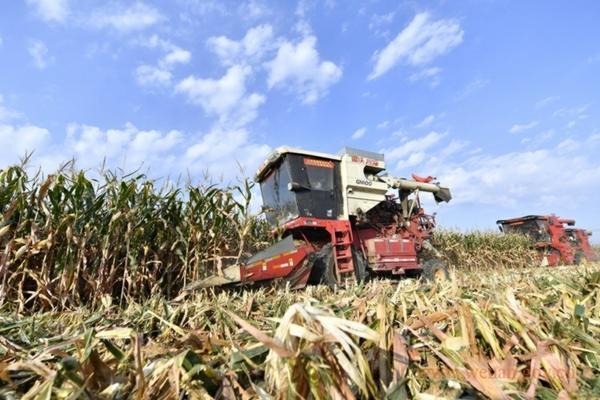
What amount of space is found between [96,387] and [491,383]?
3.84ft

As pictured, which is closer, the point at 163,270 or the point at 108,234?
the point at 108,234

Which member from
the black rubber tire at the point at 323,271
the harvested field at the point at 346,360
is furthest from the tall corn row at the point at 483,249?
the harvested field at the point at 346,360

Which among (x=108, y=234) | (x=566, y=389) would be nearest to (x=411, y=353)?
(x=566, y=389)

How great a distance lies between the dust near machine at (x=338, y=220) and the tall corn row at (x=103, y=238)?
2.67ft

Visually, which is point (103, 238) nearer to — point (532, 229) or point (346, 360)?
point (346, 360)

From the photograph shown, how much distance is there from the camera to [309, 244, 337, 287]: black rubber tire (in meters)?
6.38

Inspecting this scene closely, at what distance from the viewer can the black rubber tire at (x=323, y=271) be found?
6.38 m

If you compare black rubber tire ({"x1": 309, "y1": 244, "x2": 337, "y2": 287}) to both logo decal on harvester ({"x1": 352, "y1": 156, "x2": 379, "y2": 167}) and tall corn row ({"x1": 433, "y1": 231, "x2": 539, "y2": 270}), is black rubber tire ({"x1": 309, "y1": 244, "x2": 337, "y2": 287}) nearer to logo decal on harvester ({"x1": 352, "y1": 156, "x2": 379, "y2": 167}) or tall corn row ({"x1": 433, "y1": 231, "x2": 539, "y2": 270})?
logo decal on harvester ({"x1": 352, "y1": 156, "x2": 379, "y2": 167})

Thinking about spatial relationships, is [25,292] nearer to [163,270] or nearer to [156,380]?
[163,270]

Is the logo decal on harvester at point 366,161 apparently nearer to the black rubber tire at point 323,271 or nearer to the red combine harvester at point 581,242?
the black rubber tire at point 323,271

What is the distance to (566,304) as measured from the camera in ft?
5.78

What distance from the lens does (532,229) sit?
49.5 feet

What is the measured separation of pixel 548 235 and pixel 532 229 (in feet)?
2.04

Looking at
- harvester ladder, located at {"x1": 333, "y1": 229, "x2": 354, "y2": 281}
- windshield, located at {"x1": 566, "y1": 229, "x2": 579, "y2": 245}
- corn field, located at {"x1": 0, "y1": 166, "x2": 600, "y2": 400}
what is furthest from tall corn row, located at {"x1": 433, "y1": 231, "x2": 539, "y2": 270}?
corn field, located at {"x1": 0, "y1": 166, "x2": 600, "y2": 400}
